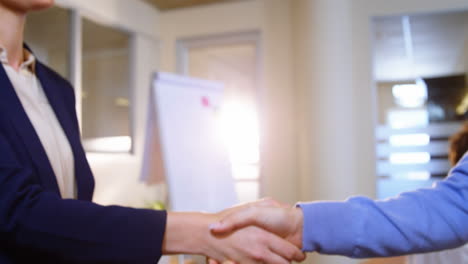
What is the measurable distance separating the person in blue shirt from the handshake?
0.02 metres

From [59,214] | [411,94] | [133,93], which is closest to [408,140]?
[411,94]

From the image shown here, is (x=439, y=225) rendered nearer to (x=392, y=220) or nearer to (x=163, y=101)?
(x=392, y=220)

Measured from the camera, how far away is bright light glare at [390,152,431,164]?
3.56m

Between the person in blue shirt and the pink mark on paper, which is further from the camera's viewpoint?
the pink mark on paper

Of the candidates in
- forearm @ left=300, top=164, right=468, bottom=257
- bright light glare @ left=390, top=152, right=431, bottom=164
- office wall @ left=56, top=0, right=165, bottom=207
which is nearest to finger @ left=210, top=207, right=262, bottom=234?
forearm @ left=300, top=164, right=468, bottom=257

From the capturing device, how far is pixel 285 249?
108cm

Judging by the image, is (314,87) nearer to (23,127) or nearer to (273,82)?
(273,82)

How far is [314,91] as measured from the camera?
3506 millimetres

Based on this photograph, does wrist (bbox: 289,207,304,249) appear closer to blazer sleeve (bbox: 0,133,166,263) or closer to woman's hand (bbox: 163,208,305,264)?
woman's hand (bbox: 163,208,305,264)

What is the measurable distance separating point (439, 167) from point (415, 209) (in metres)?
2.85

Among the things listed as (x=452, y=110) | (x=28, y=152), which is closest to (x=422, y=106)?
(x=452, y=110)

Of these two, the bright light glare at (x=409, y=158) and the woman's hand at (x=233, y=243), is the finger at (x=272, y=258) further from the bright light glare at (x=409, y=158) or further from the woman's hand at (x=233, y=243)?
the bright light glare at (x=409, y=158)

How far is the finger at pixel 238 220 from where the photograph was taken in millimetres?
1047

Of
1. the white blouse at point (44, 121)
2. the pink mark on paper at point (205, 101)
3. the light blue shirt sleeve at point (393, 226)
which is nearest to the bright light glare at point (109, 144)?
the pink mark on paper at point (205, 101)
